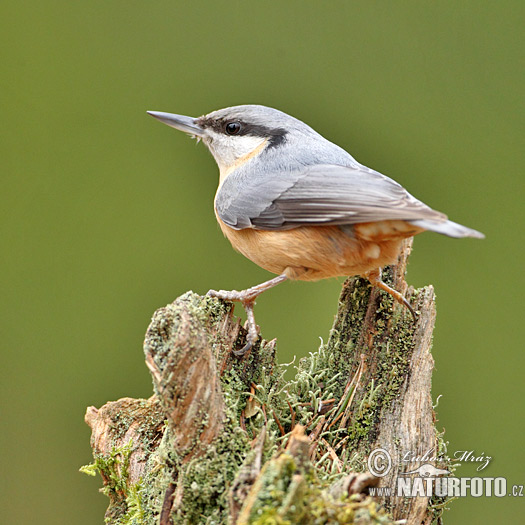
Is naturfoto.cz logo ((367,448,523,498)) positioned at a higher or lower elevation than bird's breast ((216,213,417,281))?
lower

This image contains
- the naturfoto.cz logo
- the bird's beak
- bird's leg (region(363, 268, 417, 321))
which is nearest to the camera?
the naturfoto.cz logo

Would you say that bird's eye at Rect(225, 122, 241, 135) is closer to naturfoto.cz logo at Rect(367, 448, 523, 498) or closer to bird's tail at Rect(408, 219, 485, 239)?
bird's tail at Rect(408, 219, 485, 239)

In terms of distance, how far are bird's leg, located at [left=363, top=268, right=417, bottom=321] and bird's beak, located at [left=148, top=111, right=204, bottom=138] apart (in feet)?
3.51

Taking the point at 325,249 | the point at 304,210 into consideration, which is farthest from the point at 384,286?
the point at 304,210

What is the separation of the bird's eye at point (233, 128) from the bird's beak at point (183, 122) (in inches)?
5.5

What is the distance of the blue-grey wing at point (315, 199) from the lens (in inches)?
78.7

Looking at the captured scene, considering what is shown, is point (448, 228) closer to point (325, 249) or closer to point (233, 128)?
point (325, 249)

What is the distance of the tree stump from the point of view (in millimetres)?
1392

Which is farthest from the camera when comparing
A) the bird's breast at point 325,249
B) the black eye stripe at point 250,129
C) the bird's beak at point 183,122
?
the bird's beak at point 183,122

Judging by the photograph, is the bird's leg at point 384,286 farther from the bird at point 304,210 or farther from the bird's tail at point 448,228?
the bird's tail at point 448,228

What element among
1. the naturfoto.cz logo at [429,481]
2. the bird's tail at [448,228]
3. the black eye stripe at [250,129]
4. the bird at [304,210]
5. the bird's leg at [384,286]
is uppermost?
the black eye stripe at [250,129]

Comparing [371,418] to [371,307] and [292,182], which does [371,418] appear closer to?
[371,307]

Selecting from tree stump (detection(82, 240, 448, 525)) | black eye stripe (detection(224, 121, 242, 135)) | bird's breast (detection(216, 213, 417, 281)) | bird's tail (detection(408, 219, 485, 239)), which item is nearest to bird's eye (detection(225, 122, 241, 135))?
black eye stripe (detection(224, 121, 242, 135))
